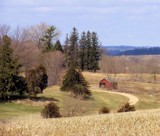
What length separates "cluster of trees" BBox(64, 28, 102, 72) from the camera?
436 feet

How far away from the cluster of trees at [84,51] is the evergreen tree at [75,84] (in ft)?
195

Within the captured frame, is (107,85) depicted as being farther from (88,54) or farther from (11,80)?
(11,80)

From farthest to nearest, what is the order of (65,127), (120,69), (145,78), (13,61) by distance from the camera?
(120,69), (145,78), (13,61), (65,127)

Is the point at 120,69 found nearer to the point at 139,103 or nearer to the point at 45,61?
the point at 45,61

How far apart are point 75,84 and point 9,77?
52.6ft

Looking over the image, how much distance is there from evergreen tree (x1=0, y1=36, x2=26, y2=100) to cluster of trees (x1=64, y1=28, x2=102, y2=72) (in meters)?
74.3

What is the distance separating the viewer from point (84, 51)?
133375mm

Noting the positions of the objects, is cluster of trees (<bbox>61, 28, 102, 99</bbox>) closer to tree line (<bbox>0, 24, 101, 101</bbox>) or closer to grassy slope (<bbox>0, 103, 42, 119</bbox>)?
tree line (<bbox>0, 24, 101, 101</bbox>)

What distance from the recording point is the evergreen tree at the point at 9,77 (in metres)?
54.8

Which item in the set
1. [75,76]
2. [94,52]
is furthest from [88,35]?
[75,76]

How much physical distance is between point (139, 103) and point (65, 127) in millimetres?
47015

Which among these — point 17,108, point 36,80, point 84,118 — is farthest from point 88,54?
point 84,118

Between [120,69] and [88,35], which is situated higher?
[88,35]

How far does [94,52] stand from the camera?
134m
